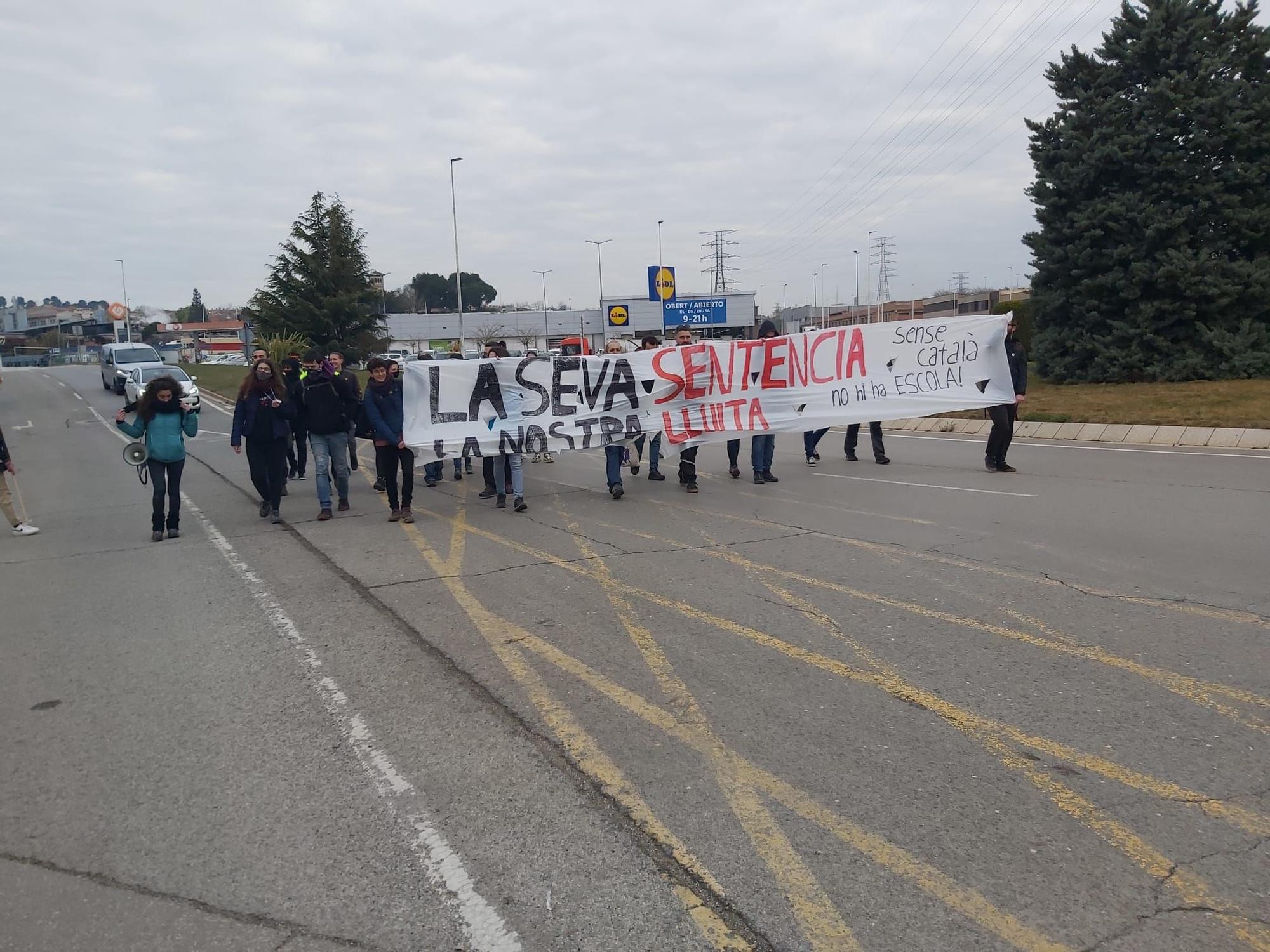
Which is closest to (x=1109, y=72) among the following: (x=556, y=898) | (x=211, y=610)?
(x=211, y=610)

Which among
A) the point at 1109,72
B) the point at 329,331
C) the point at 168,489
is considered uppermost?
the point at 1109,72

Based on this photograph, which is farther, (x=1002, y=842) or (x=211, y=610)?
(x=211, y=610)

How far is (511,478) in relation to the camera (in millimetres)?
12039

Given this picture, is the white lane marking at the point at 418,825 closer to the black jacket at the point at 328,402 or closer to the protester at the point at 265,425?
the black jacket at the point at 328,402

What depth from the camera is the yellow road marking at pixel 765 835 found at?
307 centimetres

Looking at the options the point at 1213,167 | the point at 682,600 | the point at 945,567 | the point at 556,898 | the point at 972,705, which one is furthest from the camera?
the point at 1213,167

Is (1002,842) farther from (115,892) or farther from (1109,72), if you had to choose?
(1109,72)

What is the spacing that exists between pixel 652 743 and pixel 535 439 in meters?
7.55

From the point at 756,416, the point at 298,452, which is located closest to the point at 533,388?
the point at 756,416

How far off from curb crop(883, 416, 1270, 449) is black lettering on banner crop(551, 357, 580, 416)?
6.61m

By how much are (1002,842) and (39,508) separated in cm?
1311

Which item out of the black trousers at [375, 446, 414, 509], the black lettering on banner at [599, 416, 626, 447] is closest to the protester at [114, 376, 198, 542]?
the black trousers at [375, 446, 414, 509]

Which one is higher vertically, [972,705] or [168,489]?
[168,489]

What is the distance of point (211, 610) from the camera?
7.11 meters
